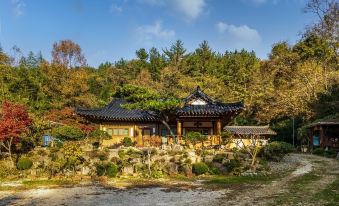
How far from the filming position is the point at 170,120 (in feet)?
103

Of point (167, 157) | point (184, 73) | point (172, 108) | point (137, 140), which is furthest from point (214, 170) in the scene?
point (184, 73)

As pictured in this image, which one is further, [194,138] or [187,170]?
[194,138]

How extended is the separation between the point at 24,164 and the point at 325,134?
2781 centimetres

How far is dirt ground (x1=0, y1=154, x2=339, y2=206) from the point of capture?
545 inches

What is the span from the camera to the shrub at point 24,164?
22.4 meters

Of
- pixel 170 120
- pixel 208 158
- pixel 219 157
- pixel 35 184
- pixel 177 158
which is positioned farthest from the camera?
pixel 170 120

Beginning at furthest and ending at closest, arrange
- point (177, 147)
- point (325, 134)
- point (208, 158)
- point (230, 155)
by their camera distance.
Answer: point (325, 134) → point (177, 147) → point (230, 155) → point (208, 158)

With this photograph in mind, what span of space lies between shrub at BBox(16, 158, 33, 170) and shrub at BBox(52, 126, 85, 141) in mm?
4776

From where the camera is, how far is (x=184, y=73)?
6556 centimetres

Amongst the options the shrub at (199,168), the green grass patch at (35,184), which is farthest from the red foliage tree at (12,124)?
the shrub at (199,168)

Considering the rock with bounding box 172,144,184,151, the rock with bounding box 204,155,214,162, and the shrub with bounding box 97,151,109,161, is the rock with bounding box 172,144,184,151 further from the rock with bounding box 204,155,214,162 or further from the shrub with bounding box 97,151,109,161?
the shrub with bounding box 97,151,109,161

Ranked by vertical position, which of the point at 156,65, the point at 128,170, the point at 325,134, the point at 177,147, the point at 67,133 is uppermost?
the point at 156,65

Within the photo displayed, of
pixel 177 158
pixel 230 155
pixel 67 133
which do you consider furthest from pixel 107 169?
pixel 230 155

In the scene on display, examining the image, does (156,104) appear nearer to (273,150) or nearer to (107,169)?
(107,169)
